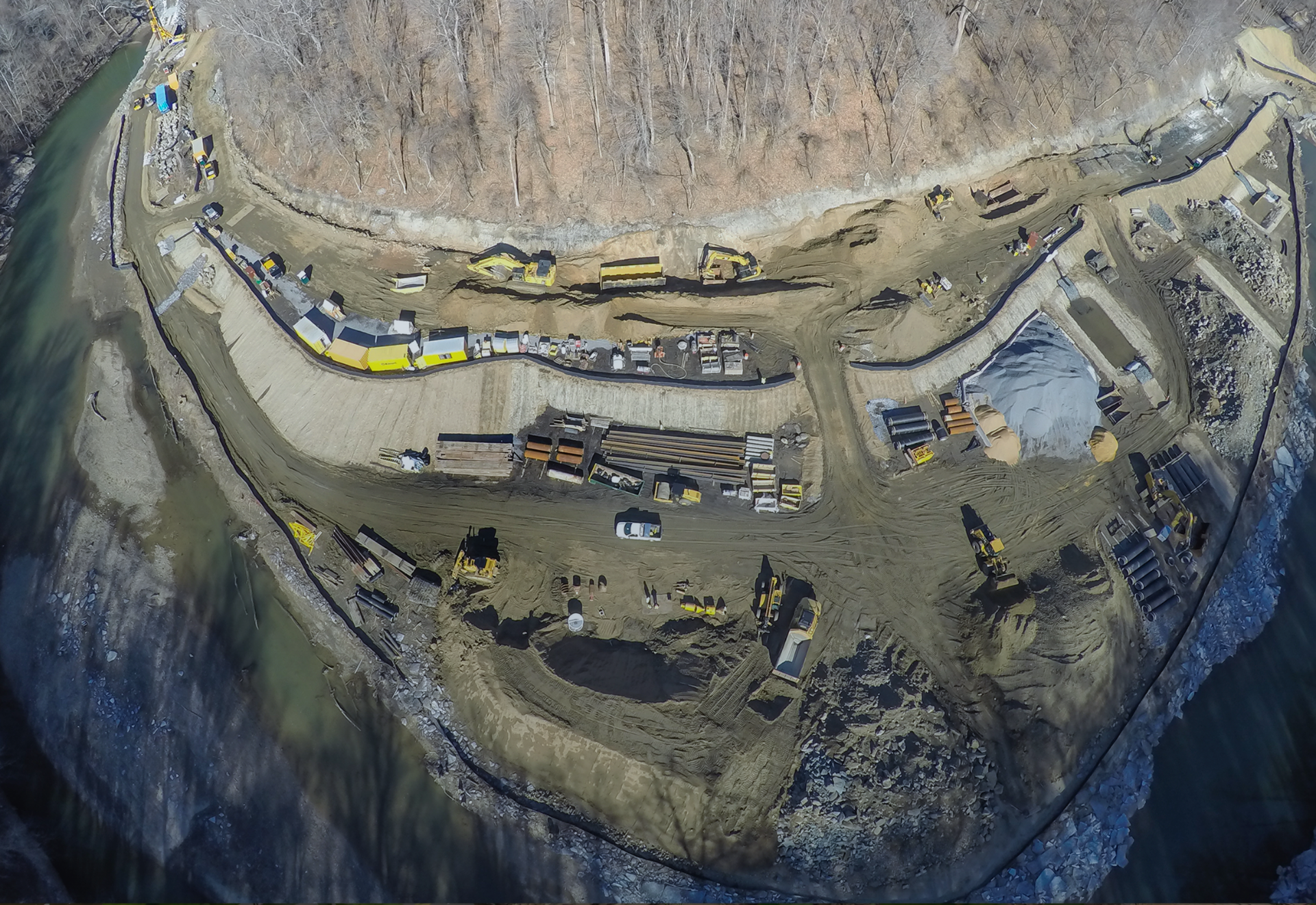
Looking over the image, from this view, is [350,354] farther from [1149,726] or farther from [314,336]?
[1149,726]

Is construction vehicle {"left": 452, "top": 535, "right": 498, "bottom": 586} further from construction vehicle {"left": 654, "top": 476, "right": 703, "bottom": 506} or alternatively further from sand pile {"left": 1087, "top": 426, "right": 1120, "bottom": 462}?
sand pile {"left": 1087, "top": 426, "right": 1120, "bottom": 462}

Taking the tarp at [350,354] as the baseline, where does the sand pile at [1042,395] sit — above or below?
below

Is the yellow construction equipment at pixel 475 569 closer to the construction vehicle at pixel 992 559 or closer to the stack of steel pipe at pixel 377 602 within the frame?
the stack of steel pipe at pixel 377 602

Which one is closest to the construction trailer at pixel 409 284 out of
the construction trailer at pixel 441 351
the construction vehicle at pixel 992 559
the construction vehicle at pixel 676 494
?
the construction trailer at pixel 441 351

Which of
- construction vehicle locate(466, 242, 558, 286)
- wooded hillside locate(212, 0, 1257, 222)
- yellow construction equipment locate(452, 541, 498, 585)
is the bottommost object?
yellow construction equipment locate(452, 541, 498, 585)

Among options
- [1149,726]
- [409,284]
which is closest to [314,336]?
[409,284]

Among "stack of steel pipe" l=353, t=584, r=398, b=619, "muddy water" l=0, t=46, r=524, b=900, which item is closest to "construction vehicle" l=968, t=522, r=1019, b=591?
"muddy water" l=0, t=46, r=524, b=900

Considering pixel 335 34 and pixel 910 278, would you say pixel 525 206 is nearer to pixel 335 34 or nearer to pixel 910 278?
pixel 335 34
